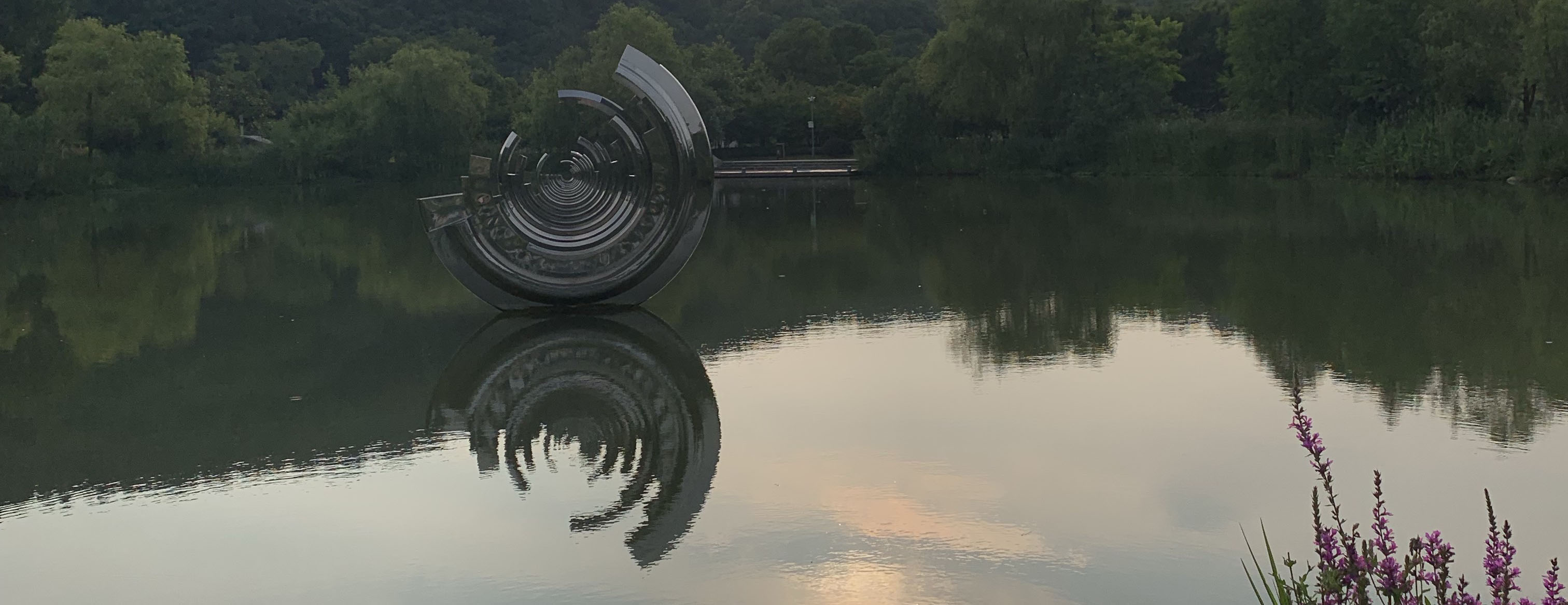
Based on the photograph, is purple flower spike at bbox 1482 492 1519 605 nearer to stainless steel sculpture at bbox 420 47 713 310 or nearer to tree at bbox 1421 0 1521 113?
stainless steel sculpture at bbox 420 47 713 310

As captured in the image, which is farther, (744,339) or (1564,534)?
(744,339)

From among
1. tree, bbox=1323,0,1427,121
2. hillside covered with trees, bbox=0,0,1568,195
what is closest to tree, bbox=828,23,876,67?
hillside covered with trees, bbox=0,0,1568,195

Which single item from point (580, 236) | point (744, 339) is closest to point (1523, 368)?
point (744, 339)

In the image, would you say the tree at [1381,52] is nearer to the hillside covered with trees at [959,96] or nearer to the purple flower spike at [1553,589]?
the hillside covered with trees at [959,96]

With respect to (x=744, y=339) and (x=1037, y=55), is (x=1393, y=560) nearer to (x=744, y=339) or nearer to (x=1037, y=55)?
(x=744, y=339)

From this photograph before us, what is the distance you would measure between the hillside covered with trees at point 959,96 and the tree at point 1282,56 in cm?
6

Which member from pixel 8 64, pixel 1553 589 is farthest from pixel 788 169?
pixel 1553 589

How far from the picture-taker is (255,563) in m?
5.20

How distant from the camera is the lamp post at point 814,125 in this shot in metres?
56.7

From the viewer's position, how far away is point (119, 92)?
2039 inches

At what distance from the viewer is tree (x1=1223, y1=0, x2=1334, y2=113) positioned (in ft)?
132

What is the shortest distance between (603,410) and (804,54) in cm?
7133

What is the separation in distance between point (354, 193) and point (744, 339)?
3557cm

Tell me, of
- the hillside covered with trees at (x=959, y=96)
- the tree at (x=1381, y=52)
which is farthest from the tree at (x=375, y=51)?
the tree at (x=1381, y=52)
